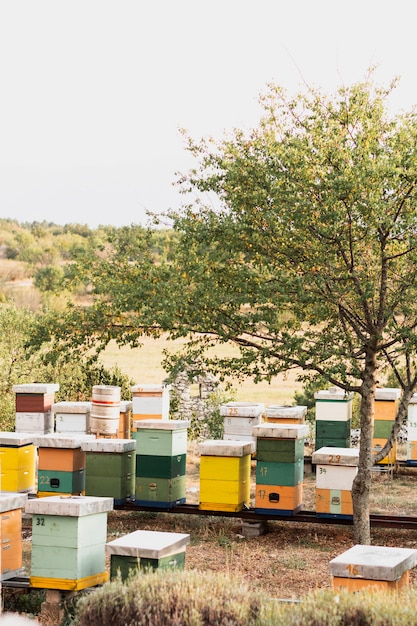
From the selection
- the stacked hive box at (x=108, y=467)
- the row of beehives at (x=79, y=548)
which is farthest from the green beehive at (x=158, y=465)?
the row of beehives at (x=79, y=548)

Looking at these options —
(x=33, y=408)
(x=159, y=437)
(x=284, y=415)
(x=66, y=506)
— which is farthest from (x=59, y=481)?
(x=284, y=415)

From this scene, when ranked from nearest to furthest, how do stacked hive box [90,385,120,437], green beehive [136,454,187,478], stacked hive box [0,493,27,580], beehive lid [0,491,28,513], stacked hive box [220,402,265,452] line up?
beehive lid [0,491,28,513]
stacked hive box [0,493,27,580]
green beehive [136,454,187,478]
stacked hive box [90,385,120,437]
stacked hive box [220,402,265,452]

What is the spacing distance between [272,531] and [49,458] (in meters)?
3.15

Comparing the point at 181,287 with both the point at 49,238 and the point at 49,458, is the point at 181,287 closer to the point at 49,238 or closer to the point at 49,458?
the point at 49,458

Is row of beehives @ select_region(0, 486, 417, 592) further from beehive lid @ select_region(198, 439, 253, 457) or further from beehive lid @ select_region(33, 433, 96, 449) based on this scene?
beehive lid @ select_region(198, 439, 253, 457)

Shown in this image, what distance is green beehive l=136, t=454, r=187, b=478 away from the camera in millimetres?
11859

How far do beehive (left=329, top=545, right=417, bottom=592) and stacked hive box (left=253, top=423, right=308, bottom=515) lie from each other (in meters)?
4.27

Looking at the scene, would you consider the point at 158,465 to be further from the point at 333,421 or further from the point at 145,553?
the point at 333,421

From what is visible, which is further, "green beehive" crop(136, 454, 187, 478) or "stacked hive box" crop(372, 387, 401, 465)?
"stacked hive box" crop(372, 387, 401, 465)

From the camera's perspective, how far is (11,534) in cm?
895

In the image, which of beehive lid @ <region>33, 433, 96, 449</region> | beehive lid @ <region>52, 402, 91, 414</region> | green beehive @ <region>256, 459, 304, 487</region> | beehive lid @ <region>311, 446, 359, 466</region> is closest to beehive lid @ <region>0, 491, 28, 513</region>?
beehive lid @ <region>33, 433, 96, 449</region>

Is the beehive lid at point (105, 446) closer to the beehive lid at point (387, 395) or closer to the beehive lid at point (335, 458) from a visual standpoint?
the beehive lid at point (335, 458)

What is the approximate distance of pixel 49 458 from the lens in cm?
1200

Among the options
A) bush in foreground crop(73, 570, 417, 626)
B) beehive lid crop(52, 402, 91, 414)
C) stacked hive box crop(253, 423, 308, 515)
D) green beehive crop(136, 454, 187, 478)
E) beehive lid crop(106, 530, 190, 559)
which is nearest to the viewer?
bush in foreground crop(73, 570, 417, 626)
